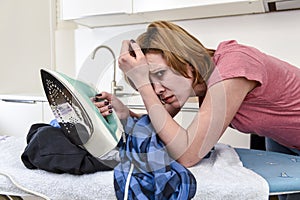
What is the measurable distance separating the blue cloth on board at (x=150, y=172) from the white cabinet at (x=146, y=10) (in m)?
1.19

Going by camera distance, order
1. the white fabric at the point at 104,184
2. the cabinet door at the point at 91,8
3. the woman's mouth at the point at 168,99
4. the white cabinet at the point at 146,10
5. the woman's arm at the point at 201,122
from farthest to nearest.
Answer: the cabinet door at the point at 91,8 → the white cabinet at the point at 146,10 → the woman's mouth at the point at 168,99 → the woman's arm at the point at 201,122 → the white fabric at the point at 104,184

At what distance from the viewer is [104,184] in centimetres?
64

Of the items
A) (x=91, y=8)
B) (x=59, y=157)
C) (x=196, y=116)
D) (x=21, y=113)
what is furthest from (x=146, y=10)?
(x=59, y=157)

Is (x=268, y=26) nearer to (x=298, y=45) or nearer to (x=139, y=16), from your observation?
(x=298, y=45)

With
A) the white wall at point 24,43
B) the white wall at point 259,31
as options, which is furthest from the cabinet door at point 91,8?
the white wall at point 24,43

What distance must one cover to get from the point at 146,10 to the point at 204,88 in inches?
42.1

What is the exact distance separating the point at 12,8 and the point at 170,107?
5.64 feet

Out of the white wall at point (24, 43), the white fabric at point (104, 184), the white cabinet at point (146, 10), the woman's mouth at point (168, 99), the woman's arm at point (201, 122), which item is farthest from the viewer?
the white wall at point (24, 43)

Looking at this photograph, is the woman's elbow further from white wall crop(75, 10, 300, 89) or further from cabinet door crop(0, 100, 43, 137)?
cabinet door crop(0, 100, 43, 137)

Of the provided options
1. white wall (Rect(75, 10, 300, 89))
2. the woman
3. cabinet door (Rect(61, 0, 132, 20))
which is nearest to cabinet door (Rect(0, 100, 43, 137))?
white wall (Rect(75, 10, 300, 89))

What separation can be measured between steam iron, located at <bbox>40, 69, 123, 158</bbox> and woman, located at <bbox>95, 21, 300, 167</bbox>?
0.29 ft

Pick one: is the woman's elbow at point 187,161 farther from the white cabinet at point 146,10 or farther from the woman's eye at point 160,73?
the white cabinet at point 146,10

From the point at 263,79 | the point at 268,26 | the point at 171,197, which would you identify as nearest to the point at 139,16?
the point at 268,26

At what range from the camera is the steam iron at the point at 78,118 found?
0.71 metres
